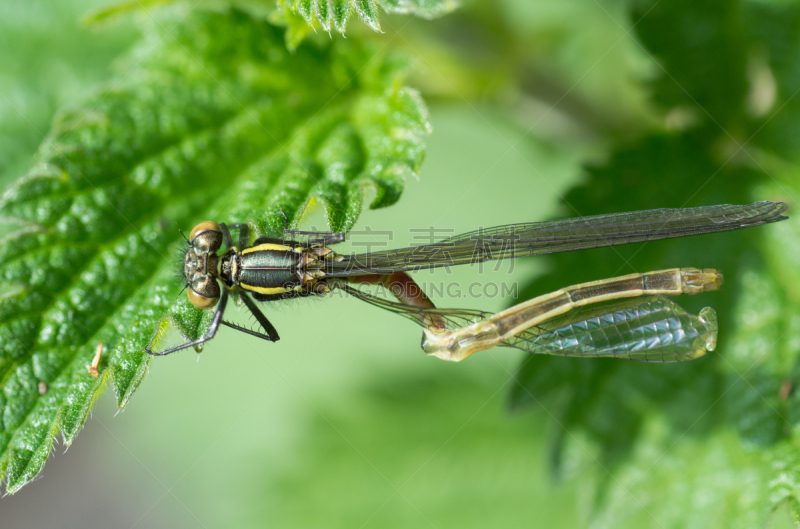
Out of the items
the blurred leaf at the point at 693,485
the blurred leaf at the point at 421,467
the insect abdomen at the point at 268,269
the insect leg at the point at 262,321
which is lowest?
the blurred leaf at the point at 421,467

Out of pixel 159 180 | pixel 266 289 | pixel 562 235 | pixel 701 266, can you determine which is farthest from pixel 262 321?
pixel 701 266

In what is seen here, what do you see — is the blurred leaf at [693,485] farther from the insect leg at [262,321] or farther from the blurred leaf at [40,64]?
the blurred leaf at [40,64]

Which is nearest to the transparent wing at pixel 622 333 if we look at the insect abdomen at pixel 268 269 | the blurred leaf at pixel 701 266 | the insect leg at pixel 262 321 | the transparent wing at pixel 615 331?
the transparent wing at pixel 615 331

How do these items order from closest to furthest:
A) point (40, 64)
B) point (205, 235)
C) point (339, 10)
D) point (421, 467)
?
point (339, 10) → point (205, 235) → point (40, 64) → point (421, 467)

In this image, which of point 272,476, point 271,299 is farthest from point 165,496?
point 271,299

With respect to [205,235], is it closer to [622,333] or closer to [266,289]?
[266,289]

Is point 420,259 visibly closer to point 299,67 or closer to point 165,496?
point 299,67

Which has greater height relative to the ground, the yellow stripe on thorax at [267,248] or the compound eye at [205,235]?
the compound eye at [205,235]
